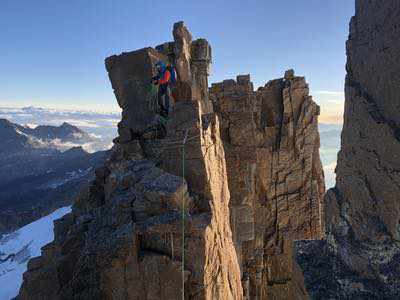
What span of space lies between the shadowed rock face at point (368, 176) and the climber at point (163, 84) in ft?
34.1

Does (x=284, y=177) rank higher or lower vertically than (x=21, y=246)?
higher

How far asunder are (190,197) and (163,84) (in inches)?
317

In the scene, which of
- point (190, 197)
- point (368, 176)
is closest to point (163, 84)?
point (190, 197)

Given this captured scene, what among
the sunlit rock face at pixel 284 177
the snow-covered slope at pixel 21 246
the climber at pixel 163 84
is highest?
the climber at pixel 163 84

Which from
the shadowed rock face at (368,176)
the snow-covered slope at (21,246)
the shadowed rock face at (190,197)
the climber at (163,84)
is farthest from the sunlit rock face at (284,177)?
the snow-covered slope at (21,246)

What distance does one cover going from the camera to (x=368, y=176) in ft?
31.2

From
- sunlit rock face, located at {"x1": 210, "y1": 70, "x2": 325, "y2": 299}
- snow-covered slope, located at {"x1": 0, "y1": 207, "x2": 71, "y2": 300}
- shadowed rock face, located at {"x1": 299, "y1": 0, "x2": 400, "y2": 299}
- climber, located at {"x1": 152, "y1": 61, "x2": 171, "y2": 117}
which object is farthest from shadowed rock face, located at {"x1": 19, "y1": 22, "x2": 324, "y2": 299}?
→ snow-covered slope, located at {"x1": 0, "y1": 207, "x2": 71, "y2": 300}

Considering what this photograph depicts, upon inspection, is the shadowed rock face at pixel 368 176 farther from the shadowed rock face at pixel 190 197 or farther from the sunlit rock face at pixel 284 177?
the sunlit rock face at pixel 284 177

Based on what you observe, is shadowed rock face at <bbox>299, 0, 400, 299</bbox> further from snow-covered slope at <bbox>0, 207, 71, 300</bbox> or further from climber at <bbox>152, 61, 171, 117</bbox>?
snow-covered slope at <bbox>0, 207, 71, 300</bbox>

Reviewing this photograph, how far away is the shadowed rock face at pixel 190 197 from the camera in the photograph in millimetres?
11227

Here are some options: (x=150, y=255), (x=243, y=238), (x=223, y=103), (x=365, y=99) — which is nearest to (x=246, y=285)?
(x=243, y=238)

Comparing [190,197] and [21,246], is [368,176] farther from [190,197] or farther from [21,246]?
[21,246]

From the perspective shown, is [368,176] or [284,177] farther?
[284,177]

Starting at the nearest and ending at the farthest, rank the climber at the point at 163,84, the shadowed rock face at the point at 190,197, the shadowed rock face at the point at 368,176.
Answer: the shadowed rock face at the point at 368,176, the shadowed rock face at the point at 190,197, the climber at the point at 163,84
